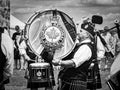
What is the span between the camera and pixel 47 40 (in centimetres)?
517

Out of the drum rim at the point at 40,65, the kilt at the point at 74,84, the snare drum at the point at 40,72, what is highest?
the drum rim at the point at 40,65

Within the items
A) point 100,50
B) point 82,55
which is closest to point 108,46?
point 100,50

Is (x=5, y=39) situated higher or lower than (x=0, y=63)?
higher

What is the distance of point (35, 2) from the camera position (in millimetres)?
A: 5297

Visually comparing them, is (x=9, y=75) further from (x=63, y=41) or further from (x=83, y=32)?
(x=83, y=32)

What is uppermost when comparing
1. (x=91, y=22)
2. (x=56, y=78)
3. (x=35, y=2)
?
(x=35, y=2)

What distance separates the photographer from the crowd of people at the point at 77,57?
453cm

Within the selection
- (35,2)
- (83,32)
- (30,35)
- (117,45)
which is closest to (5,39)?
(30,35)

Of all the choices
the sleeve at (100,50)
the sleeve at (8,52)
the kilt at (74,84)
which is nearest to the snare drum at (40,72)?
the sleeve at (8,52)

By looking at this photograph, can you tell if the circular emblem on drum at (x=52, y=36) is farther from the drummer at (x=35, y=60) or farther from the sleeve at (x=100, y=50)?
the sleeve at (x=100, y=50)

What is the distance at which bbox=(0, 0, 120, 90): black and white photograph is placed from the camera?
5047mm

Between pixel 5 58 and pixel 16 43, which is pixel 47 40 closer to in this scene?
pixel 16 43

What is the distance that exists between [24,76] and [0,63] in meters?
0.49

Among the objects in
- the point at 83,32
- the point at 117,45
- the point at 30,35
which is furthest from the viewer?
the point at 117,45
